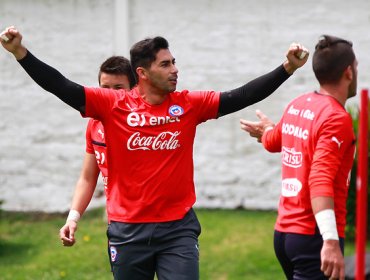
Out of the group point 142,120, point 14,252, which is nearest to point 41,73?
point 142,120

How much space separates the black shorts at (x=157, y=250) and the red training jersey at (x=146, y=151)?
52mm

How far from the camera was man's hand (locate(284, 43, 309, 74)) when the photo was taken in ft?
17.3

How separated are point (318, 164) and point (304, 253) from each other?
528 millimetres

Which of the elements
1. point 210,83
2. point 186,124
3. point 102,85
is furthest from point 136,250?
point 210,83

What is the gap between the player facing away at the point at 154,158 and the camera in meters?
5.39

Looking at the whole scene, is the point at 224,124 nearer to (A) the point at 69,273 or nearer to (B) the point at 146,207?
(A) the point at 69,273

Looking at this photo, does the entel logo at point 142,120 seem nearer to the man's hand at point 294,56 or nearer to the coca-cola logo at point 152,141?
the coca-cola logo at point 152,141

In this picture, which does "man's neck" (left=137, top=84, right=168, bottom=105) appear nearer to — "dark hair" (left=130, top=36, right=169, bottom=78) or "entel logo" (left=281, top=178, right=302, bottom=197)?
"dark hair" (left=130, top=36, right=169, bottom=78)

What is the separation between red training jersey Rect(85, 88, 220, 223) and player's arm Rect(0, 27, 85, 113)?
81 mm

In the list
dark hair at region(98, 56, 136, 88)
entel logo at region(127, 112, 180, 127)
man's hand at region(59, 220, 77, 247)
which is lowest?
man's hand at region(59, 220, 77, 247)

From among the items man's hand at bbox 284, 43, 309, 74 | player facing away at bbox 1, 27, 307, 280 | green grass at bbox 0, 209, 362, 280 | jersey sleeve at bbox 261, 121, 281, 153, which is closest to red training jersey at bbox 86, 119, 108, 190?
Result: player facing away at bbox 1, 27, 307, 280

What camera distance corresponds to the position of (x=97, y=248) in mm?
9758

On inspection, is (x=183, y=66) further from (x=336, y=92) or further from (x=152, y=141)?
(x=336, y=92)

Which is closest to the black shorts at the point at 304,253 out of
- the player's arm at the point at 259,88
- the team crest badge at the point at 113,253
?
the player's arm at the point at 259,88
